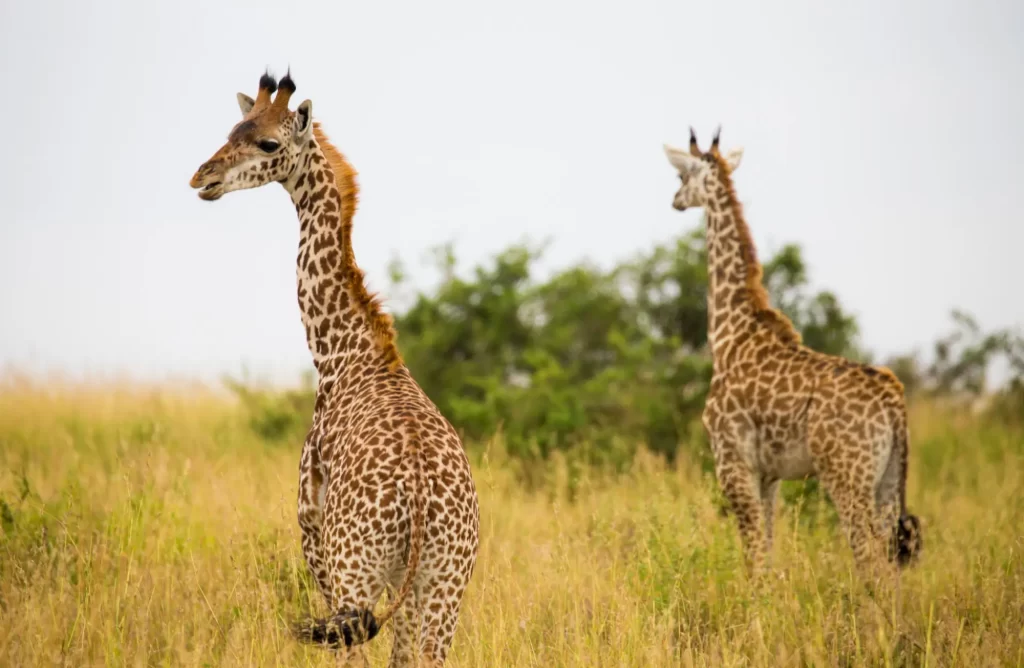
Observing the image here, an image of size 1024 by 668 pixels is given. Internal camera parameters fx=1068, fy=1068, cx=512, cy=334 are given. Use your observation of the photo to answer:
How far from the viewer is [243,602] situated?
6.51 meters

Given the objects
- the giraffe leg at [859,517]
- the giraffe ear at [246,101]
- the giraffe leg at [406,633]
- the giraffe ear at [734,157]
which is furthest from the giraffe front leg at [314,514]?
the giraffe ear at [734,157]

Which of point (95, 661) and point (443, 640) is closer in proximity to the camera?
point (443, 640)

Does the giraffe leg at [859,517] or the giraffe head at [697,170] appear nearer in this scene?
the giraffe leg at [859,517]

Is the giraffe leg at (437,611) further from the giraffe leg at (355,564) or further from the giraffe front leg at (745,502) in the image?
the giraffe front leg at (745,502)

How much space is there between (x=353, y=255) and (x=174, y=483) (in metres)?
3.34

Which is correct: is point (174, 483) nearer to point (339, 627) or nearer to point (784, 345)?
point (339, 627)

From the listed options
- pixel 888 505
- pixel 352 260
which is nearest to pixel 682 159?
pixel 888 505

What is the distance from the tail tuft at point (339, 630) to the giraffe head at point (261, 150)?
2681 millimetres

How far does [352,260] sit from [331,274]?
16cm

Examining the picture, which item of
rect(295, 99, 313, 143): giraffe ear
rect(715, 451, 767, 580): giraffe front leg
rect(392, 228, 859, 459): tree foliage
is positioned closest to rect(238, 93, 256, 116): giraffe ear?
rect(295, 99, 313, 143): giraffe ear

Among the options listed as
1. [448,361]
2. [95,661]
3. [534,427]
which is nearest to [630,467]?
[534,427]

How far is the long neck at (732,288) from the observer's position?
8.49 m

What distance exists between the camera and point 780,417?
25.8 feet

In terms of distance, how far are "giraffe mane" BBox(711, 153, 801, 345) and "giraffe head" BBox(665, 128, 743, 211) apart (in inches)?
0.7
